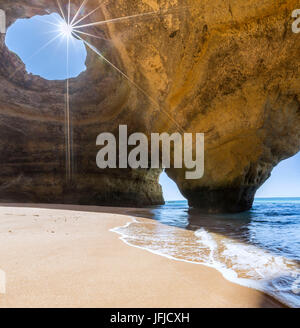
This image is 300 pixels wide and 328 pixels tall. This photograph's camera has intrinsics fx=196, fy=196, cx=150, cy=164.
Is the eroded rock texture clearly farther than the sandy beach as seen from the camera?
Yes

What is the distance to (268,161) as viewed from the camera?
25.7 feet

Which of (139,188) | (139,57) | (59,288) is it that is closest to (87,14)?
(139,57)

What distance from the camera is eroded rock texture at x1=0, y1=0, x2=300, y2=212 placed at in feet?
16.6

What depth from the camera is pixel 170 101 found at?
6961 mm

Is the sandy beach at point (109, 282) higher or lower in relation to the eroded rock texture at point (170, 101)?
lower

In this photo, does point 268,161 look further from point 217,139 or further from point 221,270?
point 221,270

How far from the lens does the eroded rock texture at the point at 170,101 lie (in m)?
5.05

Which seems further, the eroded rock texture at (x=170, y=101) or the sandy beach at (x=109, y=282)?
the eroded rock texture at (x=170, y=101)

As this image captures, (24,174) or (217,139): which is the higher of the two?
(217,139)

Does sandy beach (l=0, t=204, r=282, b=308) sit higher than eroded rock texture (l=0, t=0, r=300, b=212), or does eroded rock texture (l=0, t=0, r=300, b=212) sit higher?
eroded rock texture (l=0, t=0, r=300, b=212)

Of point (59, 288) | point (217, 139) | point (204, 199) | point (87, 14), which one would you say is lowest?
point (204, 199)

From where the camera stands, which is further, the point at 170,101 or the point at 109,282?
the point at 170,101

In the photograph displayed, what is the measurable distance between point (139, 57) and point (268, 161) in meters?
6.29

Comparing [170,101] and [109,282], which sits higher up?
[170,101]
